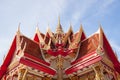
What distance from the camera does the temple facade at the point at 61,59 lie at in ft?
36.1

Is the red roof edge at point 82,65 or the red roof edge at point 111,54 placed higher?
the red roof edge at point 111,54

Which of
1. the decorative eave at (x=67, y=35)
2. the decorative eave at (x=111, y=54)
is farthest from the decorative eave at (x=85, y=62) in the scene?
the decorative eave at (x=67, y=35)

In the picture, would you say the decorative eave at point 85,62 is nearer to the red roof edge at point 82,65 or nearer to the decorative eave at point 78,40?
the red roof edge at point 82,65

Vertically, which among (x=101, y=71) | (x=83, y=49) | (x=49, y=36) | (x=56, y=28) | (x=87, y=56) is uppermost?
(x=56, y=28)

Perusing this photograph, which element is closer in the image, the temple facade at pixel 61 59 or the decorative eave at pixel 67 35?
the temple facade at pixel 61 59

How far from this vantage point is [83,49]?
12648 mm

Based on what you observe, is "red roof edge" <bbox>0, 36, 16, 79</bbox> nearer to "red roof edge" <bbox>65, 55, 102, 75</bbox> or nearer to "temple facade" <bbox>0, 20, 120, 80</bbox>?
"temple facade" <bbox>0, 20, 120, 80</bbox>

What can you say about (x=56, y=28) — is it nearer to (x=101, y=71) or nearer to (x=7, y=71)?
(x=7, y=71)

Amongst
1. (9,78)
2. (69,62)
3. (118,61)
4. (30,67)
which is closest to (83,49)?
(69,62)

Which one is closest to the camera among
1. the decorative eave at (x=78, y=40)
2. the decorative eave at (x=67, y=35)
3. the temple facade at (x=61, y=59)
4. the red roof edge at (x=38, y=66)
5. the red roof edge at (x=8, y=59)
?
the red roof edge at (x=38, y=66)

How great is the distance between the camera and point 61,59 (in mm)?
12438

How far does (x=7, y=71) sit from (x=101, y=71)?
14.8 feet

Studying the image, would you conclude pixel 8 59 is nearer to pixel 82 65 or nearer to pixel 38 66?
pixel 38 66

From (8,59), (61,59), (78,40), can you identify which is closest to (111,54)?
(78,40)
